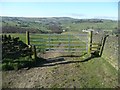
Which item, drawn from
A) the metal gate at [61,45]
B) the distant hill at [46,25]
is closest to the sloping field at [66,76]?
the metal gate at [61,45]

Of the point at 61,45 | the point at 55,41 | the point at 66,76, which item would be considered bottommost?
the point at 66,76

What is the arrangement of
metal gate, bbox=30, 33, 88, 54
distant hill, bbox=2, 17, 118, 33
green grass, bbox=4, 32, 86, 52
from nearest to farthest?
1. metal gate, bbox=30, 33, 88, 54
2. green grass, bbox=4, 32, 86, 52
3. distant hill, bbox=2, 17, 118, 33

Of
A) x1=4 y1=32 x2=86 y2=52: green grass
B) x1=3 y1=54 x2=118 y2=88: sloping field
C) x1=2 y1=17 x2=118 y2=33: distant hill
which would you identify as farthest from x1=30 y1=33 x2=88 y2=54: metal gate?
x1=2 y1=17 x2=118 y2=33: distant hill

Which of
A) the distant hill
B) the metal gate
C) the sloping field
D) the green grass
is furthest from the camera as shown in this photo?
the distant hill

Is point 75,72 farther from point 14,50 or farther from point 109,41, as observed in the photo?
point 14,50

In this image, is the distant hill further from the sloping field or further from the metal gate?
the sloping field

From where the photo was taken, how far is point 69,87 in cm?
1098

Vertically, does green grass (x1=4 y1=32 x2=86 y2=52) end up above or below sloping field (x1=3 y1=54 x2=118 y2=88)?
above

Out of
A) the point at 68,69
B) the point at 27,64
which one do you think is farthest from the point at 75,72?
the point at 27,64

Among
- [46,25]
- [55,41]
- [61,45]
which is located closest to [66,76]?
[61,45]

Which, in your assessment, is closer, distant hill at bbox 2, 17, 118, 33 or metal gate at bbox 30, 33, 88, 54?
metal gate at bbox 30, 33, 88, 54

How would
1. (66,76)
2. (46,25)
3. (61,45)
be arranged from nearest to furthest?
(66,76) → (61,45) → (46,25)

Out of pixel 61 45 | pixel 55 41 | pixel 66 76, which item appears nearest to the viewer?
pixel 66 76

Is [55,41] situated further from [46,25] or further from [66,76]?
[46,25]
